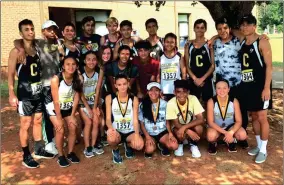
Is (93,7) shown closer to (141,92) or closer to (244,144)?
(141,92)

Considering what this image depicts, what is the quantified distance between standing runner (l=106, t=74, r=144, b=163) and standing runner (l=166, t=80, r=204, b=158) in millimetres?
549

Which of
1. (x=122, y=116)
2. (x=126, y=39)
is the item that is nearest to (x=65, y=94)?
(x=122, y=116)

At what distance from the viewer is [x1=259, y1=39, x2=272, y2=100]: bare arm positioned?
4586mm

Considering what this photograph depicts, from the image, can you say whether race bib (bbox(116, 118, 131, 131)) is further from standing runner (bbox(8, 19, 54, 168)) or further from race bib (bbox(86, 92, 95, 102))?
standing runner (bbox(8, 19, 54, 168))

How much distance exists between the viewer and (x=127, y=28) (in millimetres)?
5672

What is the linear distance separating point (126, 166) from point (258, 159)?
200 cm

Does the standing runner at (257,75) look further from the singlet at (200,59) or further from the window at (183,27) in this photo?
the window at (183,27)

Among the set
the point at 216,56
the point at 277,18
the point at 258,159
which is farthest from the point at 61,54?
the point at 277,18

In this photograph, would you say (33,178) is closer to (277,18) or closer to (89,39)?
(89,39)

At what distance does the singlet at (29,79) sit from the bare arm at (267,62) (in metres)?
3.40

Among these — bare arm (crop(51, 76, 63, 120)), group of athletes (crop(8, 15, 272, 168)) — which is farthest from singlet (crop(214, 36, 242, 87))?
bare arm (crop(51, 76, 63, 120))

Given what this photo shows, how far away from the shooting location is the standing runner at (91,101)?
5.07 m

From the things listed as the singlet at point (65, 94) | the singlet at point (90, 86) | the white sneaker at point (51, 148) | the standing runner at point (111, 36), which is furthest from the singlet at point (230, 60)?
the white sneaker at point (51, 148)

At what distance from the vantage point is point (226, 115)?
5.00m
